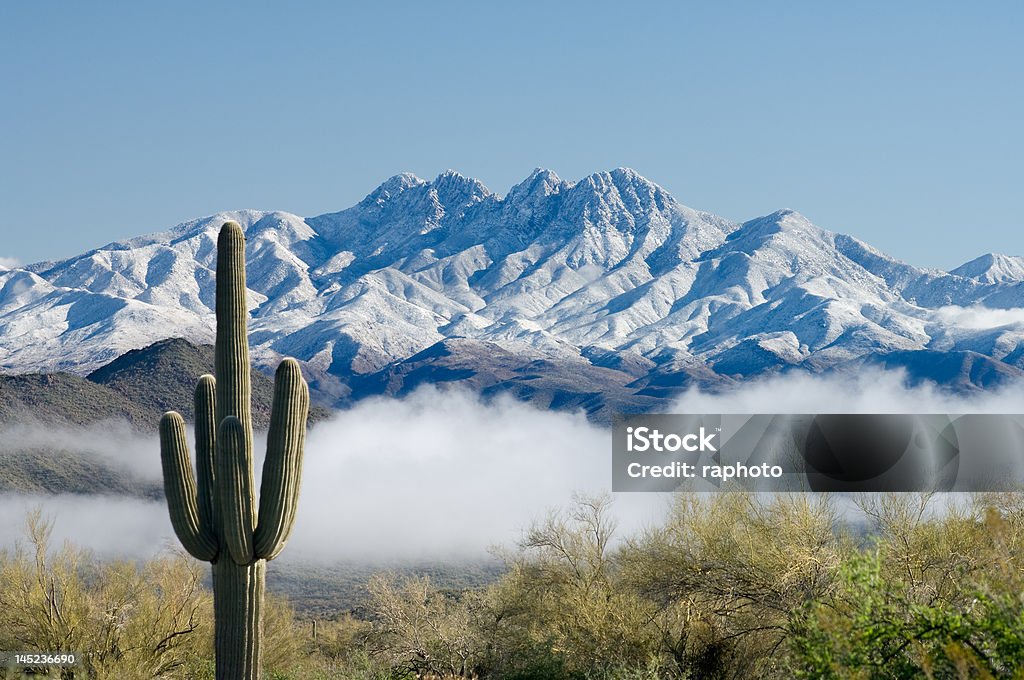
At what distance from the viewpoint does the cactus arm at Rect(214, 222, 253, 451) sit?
1778 centimetres

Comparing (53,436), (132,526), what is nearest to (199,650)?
(132,526)

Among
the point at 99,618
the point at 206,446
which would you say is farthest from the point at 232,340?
the point at 99,618

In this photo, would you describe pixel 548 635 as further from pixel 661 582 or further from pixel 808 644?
pixel 808 644

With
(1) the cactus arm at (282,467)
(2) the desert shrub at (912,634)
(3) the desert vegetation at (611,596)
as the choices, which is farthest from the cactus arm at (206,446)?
(2) the desert shrub at (912,634)

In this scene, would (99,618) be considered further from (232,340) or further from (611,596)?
(611,596)

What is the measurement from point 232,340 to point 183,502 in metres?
2.60

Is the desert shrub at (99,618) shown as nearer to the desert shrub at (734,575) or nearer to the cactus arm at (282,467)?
the cactus arm at (282,467)

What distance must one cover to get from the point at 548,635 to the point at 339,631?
587 inches

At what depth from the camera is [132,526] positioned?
116250 mm

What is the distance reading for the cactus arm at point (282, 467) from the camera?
57.2 feet

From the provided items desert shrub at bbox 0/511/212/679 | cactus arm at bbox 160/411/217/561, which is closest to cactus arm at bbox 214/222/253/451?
cactus arm at bbox 160/411/217/561

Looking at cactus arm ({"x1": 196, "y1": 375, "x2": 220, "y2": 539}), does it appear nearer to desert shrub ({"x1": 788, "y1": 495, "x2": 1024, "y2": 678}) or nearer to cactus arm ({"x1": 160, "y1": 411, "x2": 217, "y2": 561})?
cactus arm ({"x1": 160, "y1": 411, "x2": 217, "y2": 561})

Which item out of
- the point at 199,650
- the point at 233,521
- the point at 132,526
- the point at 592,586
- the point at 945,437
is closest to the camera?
the point at 233,521

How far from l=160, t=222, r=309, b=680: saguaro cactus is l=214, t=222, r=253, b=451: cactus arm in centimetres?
2
